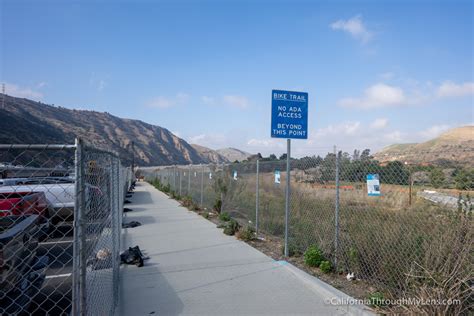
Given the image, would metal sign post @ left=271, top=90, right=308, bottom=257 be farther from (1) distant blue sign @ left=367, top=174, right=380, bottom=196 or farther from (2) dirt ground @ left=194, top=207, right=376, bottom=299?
(1) distant blue sign @ left=367, top=174, right=380, bottom=196

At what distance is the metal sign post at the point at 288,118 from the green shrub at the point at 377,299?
250cm

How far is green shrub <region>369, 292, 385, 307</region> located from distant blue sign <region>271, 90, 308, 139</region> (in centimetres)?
323

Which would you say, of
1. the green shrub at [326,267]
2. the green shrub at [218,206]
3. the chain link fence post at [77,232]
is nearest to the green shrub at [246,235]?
the green shrub at [326,267]

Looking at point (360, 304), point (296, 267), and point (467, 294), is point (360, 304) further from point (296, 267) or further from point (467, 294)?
point (296, 267)

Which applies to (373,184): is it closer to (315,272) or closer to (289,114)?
(315,272)

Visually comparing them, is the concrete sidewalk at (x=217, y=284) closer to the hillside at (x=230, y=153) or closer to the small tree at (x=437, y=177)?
the small tree at (x=437, y=177)

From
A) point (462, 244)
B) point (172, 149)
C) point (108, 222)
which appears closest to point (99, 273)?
point (108, 222)

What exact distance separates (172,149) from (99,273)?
439 feet

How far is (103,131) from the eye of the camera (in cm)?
10019

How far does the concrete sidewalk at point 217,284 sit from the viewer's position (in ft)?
14.1

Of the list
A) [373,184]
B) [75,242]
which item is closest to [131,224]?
[373,184]

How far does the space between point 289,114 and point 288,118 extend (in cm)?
9

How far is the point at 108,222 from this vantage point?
13.6 ft

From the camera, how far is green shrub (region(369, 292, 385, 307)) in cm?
409
